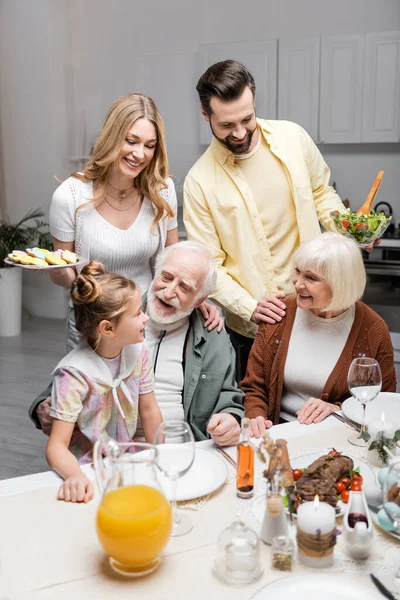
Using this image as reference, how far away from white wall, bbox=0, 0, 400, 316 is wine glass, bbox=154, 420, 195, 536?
4.33 m

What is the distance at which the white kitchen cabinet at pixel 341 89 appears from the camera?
15.7ft

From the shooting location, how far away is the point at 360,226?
221cm

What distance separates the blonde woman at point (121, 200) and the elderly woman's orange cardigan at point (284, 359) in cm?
19

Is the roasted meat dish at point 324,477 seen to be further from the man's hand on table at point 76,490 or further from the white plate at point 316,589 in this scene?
the man's hand on table at point 76,490

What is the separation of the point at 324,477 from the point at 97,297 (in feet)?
2.30

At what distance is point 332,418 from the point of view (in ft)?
5.91

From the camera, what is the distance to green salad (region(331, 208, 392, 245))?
87.1 inches

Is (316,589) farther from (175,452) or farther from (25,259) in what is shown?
(25,259)

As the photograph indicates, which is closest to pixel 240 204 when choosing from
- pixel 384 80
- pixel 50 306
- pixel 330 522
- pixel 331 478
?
pixel 331 478

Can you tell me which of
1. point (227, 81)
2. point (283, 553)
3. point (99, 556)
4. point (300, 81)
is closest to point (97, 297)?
point (99, 556)

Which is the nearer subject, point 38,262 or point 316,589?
point 316,589

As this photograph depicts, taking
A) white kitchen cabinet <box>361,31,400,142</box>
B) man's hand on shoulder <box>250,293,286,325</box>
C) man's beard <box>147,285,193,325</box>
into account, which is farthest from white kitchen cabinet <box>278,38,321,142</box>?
man's beard <box>147,285,193,325</box>

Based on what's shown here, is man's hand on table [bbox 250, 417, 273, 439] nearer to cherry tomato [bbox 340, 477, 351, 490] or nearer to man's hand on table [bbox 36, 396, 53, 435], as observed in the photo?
cherry tomato [bbox 340, 477, 351, 490]

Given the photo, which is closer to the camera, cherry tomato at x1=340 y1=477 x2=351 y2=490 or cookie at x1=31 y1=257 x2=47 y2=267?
cherry tomato at x1=340 y1=477 x2=351 y2=490
